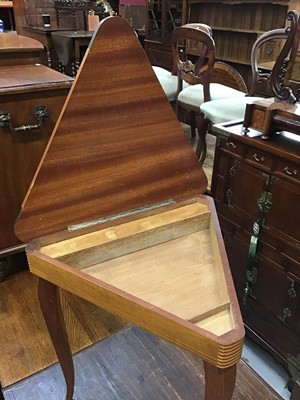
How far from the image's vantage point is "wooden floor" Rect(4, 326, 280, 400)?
4.35ft

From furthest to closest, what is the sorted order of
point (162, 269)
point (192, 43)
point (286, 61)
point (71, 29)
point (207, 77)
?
1. point (71, 29)
2. point (192, 43)
3. point (207, 77)
4. point (286, 61)
5. point (162, 269)

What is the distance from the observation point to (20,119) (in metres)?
1.59

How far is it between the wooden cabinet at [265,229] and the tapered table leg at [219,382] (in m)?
0.69

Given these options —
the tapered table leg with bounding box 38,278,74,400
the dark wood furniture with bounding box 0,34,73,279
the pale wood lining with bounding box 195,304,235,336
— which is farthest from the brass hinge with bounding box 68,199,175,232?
the dark wood furniture with bounding box 0,34,73,279

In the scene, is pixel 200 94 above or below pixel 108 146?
below

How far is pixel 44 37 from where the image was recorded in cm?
444

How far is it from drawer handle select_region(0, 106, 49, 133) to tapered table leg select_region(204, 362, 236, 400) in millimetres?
1226

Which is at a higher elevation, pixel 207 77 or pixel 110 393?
pixel 207 77

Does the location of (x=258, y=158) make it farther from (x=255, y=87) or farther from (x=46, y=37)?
(x=46, y=37)

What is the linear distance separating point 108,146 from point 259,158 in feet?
2.21

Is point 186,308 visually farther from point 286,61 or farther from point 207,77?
point 207,77

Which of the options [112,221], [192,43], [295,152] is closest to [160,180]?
[112,221]

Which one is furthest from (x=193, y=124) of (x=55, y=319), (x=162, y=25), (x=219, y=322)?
(x=219, y=322)

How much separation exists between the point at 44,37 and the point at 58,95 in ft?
10.7
